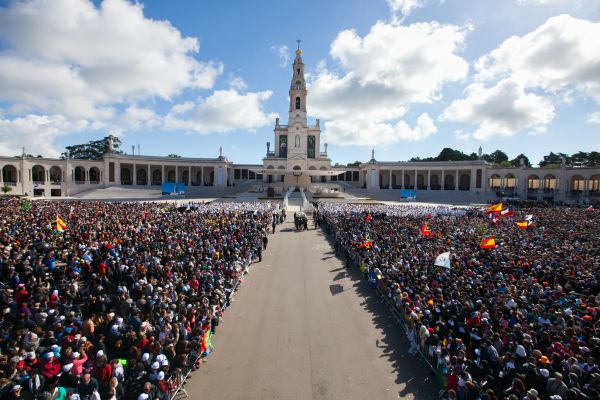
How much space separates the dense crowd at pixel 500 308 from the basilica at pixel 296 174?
136 ft

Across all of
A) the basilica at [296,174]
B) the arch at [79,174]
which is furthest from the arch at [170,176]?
the arch at [79,174]

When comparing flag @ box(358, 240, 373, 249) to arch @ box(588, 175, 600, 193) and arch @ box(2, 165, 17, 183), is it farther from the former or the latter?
arch @ box(588, 175, 600, 193)

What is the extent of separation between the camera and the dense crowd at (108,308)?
243 inches

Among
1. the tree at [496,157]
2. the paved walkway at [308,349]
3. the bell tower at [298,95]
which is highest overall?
the bell tower at [298,95]

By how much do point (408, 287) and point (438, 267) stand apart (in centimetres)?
304

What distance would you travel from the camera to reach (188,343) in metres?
7.69

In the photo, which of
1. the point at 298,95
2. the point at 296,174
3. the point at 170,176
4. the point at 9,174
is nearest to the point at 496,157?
the point at 298,95

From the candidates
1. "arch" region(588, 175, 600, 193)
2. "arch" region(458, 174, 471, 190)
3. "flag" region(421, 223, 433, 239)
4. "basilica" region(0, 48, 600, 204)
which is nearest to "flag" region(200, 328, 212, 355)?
"flag" region(421, 223, 433, 239)

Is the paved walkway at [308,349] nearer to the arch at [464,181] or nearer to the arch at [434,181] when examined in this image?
the arch at [464,181]

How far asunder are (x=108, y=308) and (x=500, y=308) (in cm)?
1126

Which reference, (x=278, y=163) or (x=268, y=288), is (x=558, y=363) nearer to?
(x=268, y=288)

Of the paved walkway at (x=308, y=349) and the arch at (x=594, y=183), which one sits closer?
the paved walkway at (x=308, y=349)

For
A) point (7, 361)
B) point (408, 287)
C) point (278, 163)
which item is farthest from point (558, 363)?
point (278, 163)

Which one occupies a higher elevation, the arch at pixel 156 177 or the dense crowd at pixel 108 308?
the arch at pixel 156 177
